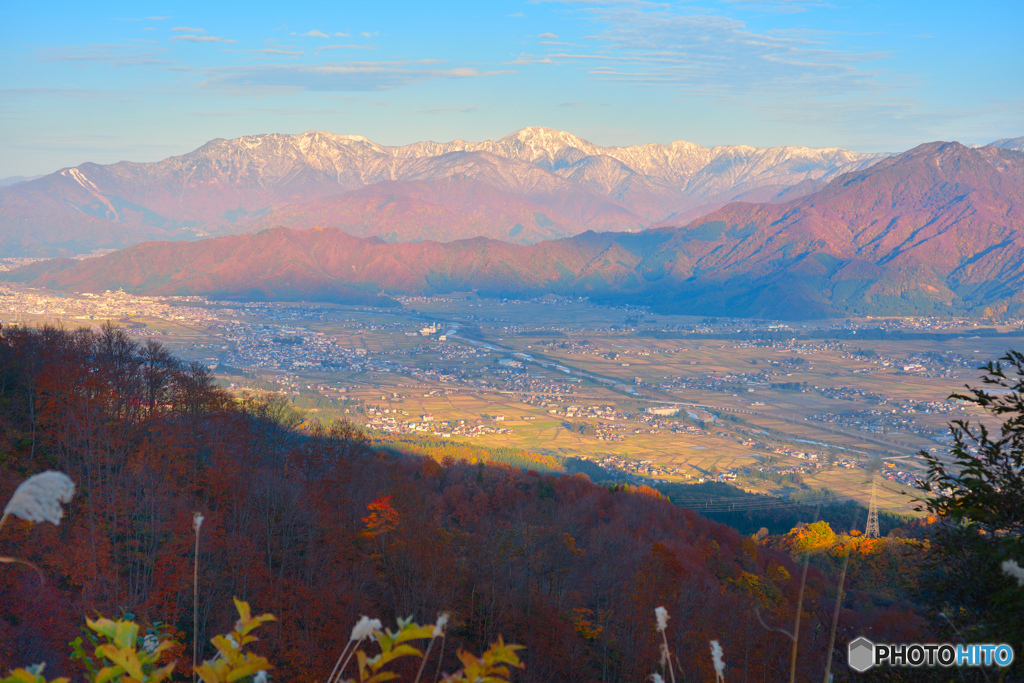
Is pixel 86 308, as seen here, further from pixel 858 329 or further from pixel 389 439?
pixel 858 329

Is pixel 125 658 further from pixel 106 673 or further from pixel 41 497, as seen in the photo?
pixel 41 497

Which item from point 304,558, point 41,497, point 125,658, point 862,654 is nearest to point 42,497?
point 41,497

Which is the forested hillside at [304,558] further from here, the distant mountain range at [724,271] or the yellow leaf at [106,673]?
the distant mountain range at [724,271]

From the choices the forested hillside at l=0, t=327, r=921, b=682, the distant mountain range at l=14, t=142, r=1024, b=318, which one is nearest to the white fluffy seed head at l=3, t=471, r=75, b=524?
the forested hillside at l=0, t=327, r=921, b=682

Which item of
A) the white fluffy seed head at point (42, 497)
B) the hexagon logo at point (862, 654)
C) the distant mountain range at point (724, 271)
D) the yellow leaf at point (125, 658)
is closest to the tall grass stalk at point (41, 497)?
the white fluffy seed head at point (42, 497)

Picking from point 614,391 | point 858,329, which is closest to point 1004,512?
point 614,391

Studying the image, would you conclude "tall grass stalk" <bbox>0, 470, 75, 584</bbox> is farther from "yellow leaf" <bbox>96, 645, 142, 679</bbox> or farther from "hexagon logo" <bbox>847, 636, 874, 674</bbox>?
"hexagon logo" <bbox>847, 636, 874, 674</bbox>
